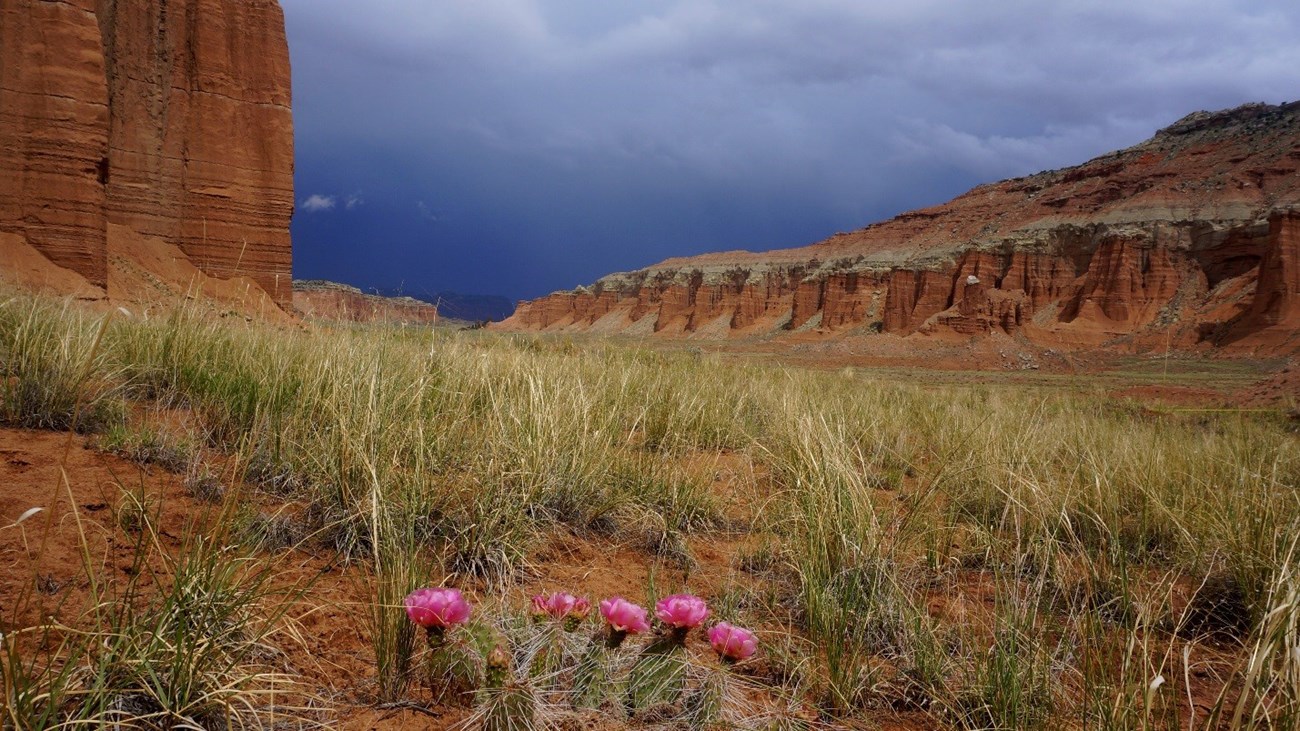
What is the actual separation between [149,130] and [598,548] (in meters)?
20.7

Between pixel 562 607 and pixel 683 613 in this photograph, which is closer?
pixel 683 613

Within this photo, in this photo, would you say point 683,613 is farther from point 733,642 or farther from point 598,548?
point 598,548

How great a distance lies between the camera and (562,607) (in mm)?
1634

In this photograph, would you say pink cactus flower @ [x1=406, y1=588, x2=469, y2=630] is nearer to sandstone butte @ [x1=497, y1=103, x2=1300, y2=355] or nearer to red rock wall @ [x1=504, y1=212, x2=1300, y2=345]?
sandstone butte @ [x1=497, y1=103, x2=1300, y2=355]

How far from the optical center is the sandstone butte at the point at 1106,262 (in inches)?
1556

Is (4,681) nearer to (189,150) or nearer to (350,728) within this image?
(350,728)

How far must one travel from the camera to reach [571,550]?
2641 millimetres

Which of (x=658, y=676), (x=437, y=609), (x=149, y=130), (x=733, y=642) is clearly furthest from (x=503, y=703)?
(x=149, y=130)

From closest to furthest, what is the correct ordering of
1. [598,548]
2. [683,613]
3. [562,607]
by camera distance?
[683,613] < [562,607] < [598,548]

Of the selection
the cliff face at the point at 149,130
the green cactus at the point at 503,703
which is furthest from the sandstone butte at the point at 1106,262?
the green cactus at the point at 503,703

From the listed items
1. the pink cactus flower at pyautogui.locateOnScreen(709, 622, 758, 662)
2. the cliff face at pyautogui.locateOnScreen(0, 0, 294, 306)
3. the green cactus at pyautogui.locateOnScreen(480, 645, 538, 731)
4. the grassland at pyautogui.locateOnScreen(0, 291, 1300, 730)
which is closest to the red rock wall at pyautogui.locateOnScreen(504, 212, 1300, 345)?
the cliff face at pyautogui.locateOnScreen(0, 0, 294, 306)

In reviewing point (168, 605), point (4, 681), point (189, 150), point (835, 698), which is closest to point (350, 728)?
point (168, 605)

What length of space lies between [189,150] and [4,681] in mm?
21270

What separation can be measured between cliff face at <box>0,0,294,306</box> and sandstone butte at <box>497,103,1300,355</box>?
38.0 metres
